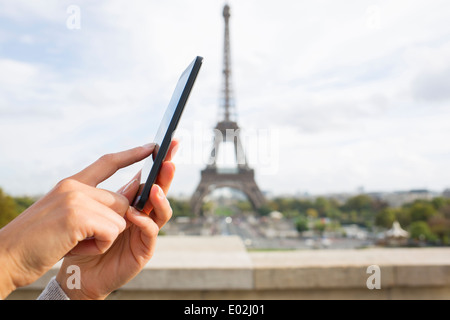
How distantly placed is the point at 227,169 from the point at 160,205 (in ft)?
87.2

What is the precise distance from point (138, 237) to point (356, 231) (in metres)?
48.6

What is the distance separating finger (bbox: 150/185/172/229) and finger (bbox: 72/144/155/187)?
13 cm

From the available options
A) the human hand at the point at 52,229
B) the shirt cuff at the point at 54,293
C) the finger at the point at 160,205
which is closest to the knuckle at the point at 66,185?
the human hand at the point at 52,229

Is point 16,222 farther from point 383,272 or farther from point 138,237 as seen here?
point 383,272

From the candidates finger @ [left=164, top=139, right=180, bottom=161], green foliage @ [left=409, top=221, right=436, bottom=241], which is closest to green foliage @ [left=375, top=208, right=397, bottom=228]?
green foliage @ [left=409, top=221, right=436, bottom=241]

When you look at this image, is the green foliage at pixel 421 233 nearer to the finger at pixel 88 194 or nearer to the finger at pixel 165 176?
the finger at pixel 165 176

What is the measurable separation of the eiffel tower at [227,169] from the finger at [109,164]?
74.5ft

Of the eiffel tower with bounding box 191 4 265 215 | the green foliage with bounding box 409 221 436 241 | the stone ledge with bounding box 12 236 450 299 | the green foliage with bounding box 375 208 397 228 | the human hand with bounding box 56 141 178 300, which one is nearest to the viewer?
the human hand with bounding box 56 141 178 300

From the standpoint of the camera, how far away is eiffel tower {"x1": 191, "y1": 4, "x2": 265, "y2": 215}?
25172 millimetres

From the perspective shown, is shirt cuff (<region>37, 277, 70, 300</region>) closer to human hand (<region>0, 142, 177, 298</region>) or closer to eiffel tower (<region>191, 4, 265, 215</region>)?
human hand (<region>0, 142, 177, 298</region>)

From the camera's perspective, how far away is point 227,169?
27625mm
